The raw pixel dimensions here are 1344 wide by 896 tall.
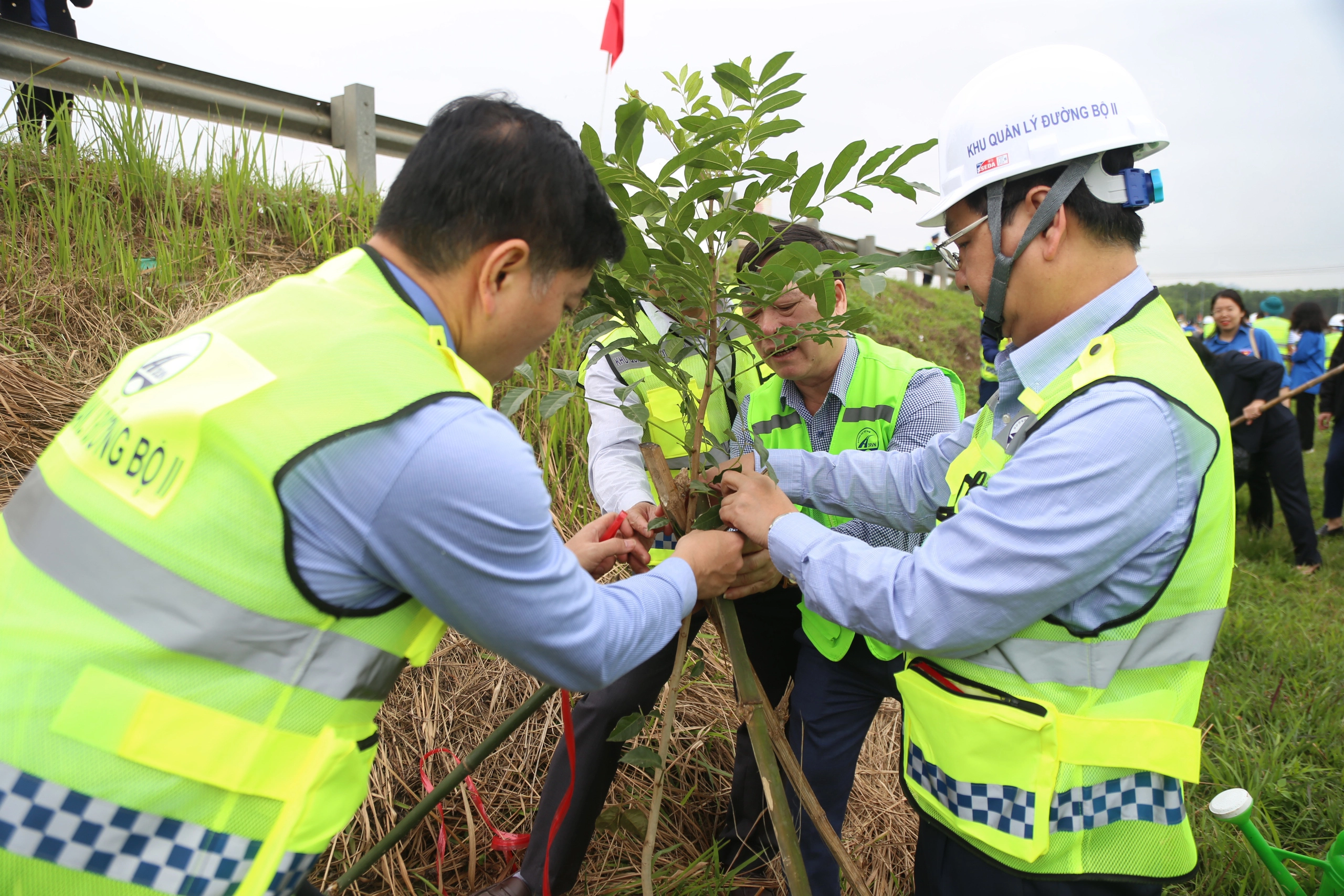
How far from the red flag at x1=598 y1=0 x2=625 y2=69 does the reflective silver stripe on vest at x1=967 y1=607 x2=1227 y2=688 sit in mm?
4043

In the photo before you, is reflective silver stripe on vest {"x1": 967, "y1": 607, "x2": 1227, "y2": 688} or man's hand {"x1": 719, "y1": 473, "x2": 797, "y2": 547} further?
man's hand {"x1": 719, "y1": 473, "x2": 797, "y2": 547}

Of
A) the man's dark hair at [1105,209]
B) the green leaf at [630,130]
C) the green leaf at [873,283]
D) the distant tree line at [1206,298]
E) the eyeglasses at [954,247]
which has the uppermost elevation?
the green leaf at [630,130]

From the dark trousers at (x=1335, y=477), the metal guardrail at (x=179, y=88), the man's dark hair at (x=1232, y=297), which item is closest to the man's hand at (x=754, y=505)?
the metal guardrail at (x=179, y=88)

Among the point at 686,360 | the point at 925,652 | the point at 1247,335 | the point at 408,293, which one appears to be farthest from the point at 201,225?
the point at 1247,335

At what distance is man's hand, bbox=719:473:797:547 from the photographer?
5.36 feet

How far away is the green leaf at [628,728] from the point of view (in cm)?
157

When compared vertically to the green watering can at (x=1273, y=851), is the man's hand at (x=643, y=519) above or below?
above

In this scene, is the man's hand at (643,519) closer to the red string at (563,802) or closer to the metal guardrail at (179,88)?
the red string at (563,802)

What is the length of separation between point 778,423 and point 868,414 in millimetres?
284

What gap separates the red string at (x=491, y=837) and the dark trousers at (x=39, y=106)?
3.67 metres

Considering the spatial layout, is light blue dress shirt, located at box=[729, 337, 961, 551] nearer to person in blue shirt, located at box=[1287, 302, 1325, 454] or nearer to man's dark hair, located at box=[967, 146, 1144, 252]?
man's dark hair, located at box=[967, 146, 1144, 252]

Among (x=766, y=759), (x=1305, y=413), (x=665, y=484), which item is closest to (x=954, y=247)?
(x=665, y=484)

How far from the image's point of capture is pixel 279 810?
106 cm

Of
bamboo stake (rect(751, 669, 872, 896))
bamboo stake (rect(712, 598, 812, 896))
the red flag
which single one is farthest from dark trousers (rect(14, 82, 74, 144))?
bamboo stake (rect(751, 669, 872, 896))
